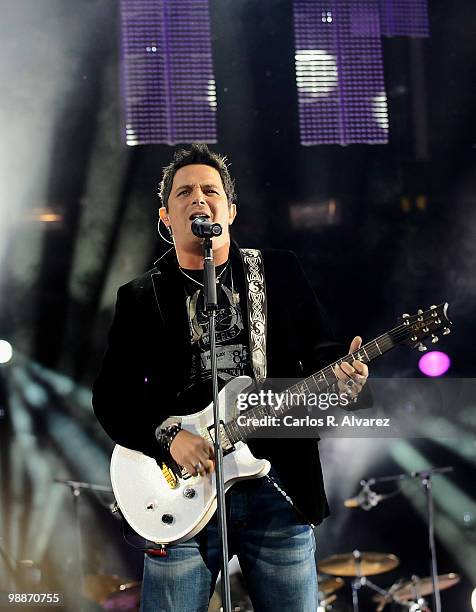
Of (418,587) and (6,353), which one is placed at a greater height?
(6,353)

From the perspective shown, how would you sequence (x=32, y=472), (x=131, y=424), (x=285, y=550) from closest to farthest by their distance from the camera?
(x=285, y=550)
(x=131, y=424)
(x=32, y=472)

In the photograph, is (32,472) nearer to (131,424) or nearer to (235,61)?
(131,424)

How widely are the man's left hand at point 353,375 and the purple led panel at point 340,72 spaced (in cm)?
170

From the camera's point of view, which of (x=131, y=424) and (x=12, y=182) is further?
(x=12, y=182)

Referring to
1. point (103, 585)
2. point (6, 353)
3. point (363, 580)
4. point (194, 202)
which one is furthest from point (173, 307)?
point (363, 580)

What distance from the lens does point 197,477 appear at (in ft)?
9.91

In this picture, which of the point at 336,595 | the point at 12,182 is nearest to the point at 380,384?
the point at 336,595

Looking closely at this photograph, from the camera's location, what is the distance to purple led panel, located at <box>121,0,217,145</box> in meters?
4.44

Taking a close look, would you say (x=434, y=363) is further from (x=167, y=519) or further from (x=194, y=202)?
(x=167, y=519)

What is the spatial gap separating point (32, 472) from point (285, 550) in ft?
5.90

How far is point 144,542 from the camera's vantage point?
2.97 m

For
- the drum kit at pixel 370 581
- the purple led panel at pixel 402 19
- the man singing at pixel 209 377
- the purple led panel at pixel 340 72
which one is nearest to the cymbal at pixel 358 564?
the drum kit at pixel 370 581

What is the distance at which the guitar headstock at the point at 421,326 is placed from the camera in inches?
125

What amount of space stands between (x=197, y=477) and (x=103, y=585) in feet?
4.60
